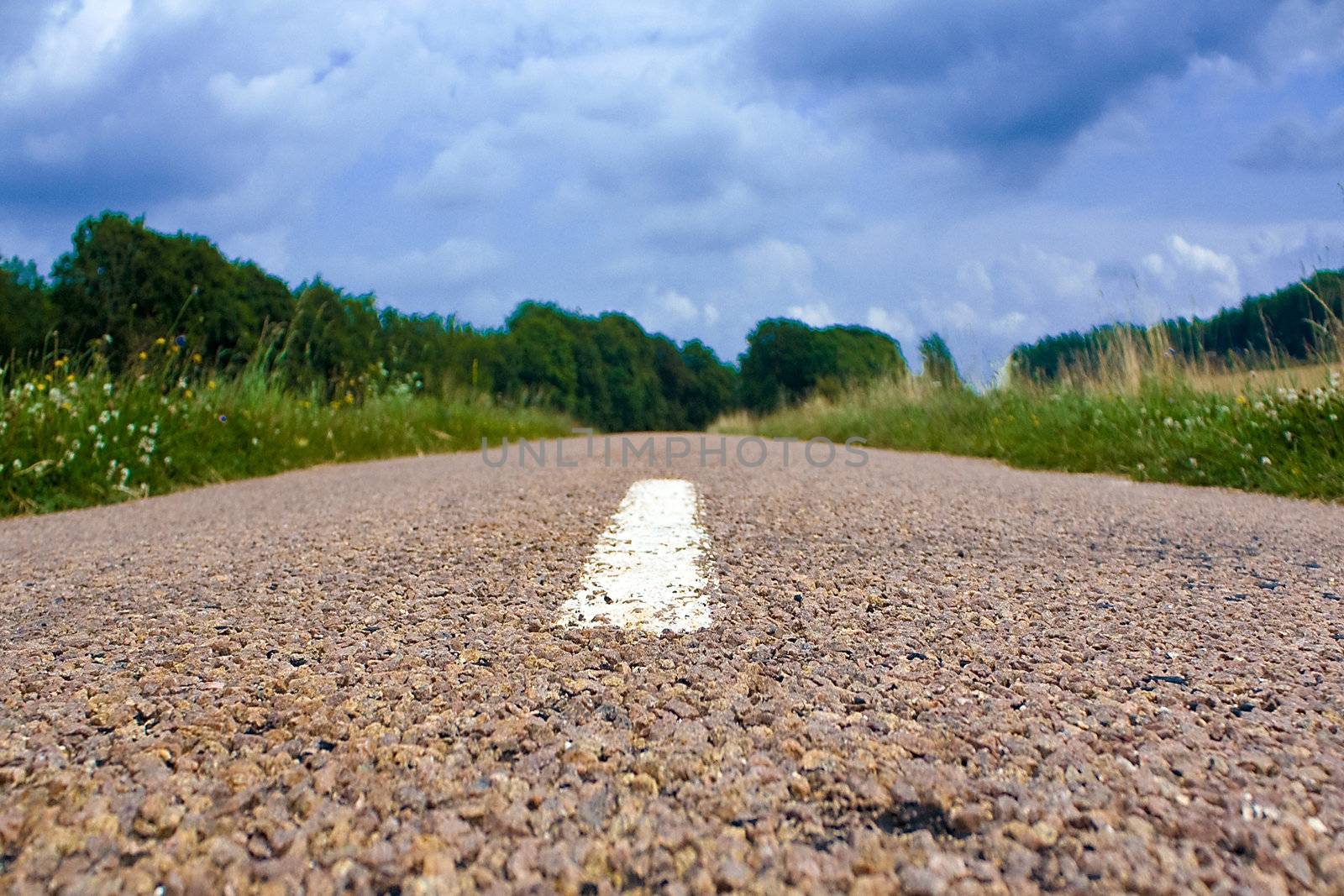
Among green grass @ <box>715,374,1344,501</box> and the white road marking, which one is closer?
the white road marking

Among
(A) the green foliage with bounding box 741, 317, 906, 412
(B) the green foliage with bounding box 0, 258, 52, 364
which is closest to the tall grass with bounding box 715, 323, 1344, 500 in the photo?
(B) the green foliage with bounding box 0, 258, 52, 364

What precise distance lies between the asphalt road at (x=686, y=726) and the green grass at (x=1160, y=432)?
3339 millimetres

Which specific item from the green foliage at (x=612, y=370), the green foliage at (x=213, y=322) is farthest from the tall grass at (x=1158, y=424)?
the green foliage at (x=612, y=370)

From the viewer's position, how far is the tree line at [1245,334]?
6.46 meters

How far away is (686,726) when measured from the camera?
1.34 meters

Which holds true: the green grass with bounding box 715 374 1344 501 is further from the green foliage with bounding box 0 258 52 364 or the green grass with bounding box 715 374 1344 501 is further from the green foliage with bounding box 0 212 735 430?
the green foliage with bounding box 0 258 52 364

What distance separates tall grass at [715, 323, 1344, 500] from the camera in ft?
18.4

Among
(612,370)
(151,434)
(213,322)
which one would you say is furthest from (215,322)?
Answer: (612,370)

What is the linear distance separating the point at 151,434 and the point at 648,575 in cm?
534

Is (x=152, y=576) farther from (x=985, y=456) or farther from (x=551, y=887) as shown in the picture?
(x=985, y=456)

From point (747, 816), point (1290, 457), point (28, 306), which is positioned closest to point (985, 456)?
point (1290, 457)

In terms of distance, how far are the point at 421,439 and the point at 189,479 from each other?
17.2 ft

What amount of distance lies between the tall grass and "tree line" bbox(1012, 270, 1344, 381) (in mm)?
135

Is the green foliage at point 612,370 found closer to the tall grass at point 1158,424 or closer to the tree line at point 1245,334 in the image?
the tall grass at point 1158,424
